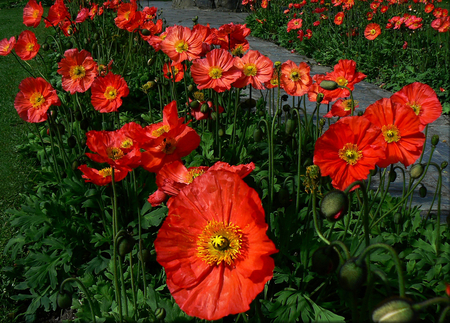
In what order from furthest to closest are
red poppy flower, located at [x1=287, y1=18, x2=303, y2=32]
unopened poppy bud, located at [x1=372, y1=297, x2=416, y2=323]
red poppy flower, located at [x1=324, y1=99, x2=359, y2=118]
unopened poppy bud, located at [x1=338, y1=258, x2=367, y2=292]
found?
red poppy flower, located at [x1=287, y1=18, x2=303, y2=32]
red poppy flower, located at [x1=324, y1=99, x2=359, y2=118]
unopened poppy bud, located at [x1=338, y1=258, x2=367, y2=292]
unopened poppy bud, located at [x1=372, y1=297, x2=416, y2=323]

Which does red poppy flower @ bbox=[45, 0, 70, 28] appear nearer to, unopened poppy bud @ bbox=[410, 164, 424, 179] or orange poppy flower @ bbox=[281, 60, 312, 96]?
orange poppy flower @ bbox=[281, 60, 312, 96]

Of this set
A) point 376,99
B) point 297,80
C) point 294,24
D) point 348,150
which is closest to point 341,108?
point 297,80

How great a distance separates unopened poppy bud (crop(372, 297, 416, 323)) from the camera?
642 millimetres

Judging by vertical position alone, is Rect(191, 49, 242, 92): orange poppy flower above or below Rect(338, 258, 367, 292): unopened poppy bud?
above

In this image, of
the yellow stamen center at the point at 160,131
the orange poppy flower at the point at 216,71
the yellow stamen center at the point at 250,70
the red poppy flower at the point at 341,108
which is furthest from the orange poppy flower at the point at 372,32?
the yellow stamen center at the point at 160,131

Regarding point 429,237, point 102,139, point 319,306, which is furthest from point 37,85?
point 429,237

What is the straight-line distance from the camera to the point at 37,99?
2.03 meters

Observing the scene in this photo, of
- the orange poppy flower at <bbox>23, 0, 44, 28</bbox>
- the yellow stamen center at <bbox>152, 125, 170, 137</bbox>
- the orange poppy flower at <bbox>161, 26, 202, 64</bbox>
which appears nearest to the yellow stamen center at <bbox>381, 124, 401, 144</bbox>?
the yellow stamen center at <bbox>152, 125, 170, 137</bbox>

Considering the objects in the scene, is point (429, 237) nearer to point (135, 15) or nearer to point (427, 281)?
point (427, 281)

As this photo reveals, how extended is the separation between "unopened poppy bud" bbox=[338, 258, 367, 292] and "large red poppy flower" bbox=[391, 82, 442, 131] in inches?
37.5

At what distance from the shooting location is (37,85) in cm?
201

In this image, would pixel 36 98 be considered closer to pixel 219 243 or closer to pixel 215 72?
pixel 215 72

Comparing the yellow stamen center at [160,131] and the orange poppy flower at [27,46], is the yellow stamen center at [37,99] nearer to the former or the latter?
the orange poppy flower at [27,46]

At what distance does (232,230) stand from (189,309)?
0.22 metres
